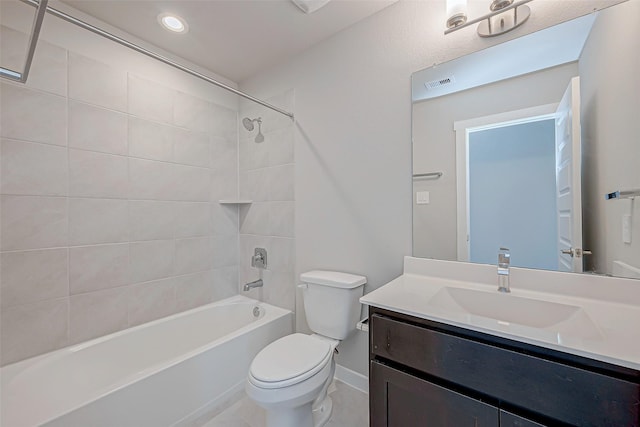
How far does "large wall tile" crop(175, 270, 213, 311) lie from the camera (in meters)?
2.08

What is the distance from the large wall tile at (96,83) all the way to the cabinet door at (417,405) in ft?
7.10

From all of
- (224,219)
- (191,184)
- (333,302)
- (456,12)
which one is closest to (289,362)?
(333,302)

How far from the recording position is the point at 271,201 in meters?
2.24

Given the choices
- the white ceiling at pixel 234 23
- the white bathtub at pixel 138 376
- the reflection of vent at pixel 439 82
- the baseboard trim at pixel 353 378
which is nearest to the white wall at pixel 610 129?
the reflection of vent at pixel 439 82

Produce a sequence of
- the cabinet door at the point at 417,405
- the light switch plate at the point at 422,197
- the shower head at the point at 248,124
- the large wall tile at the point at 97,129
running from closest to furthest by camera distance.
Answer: the cabinet door at the point at 417,405 → the light switch plate at the point at 422,197 → the large wall tile at the point at 97,129 → the shower head at the point at 248,124

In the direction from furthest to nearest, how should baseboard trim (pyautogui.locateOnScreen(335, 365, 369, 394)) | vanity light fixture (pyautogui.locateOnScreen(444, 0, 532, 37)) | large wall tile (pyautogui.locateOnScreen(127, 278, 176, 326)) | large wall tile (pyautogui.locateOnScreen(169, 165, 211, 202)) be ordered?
large wall tile (pyautogui.locateOnScreen(169, 165, 211, 202)) → large wall tile (pyautogui.locateOnScreen(127, 278, 176, 326)) → baseboard trim (pyautogui.locateOnScreen(335, 365, 369, 394)) → vanity light fixture (pyautogui.locateOnScreen(444, 0, 532, 37))

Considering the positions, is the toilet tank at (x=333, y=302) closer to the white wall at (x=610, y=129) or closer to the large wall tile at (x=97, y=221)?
the white wall at (x=610, y=129)

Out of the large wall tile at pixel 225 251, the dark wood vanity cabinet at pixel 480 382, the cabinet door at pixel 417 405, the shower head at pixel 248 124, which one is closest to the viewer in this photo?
the dark wood vanity cabinet at pixel 480 382

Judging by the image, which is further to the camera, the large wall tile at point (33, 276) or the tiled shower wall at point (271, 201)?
the tiled shower wall at point (271, 201)

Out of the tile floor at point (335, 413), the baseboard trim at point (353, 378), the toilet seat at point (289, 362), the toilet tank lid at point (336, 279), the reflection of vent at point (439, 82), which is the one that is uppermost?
the reflection of vent at point (439, 82)

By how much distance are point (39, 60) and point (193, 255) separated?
1.47 m

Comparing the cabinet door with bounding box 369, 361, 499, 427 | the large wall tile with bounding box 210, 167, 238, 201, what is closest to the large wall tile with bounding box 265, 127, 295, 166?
the large wall tile with bounding box 210, 167, 238, 201

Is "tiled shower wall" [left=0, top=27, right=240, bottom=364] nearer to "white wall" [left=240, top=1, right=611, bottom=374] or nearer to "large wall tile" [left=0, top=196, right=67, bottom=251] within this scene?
"large wall tile" [left=0, top=196, right=67, bottom=251]

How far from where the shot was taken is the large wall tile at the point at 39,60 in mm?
1379
